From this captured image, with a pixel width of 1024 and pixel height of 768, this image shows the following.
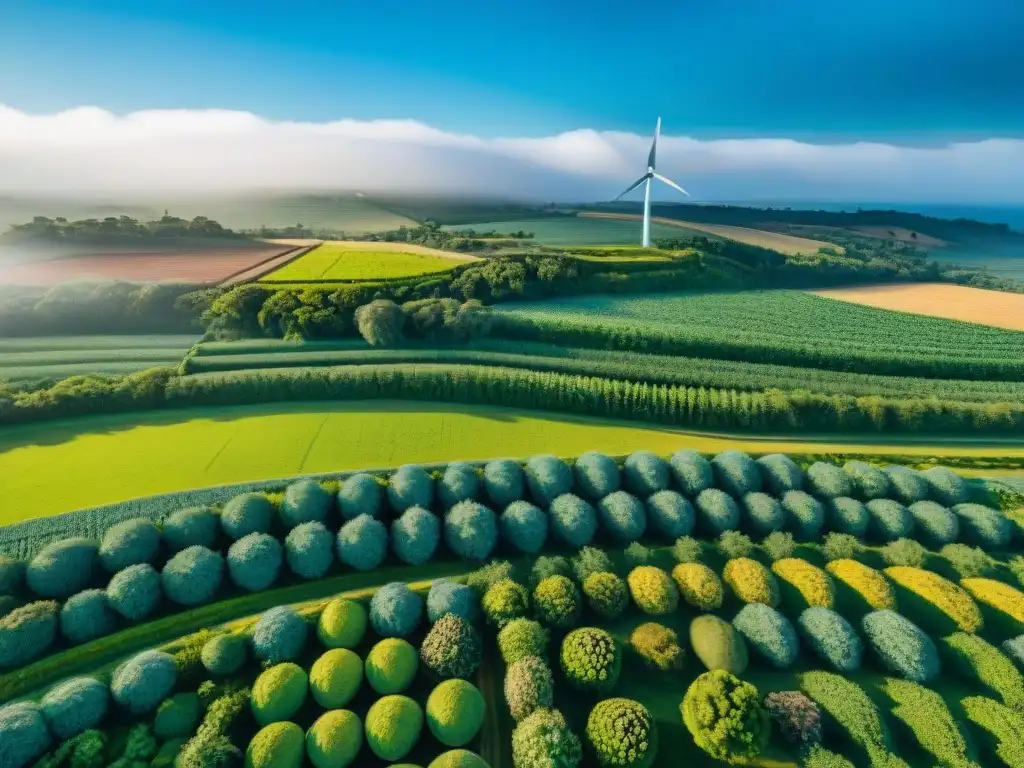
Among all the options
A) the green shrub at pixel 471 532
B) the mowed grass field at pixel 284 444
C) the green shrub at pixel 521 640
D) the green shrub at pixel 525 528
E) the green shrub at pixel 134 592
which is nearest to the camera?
the green shrub at pixel 521 640

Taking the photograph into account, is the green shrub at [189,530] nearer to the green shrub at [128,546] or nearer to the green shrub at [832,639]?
the green shrub at [128,546]

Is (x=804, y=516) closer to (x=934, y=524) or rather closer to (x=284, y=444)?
(x=934, y=524)

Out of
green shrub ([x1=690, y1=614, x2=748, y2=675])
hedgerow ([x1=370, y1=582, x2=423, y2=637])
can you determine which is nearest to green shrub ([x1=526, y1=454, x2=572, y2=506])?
hedgerow ([x1=370, y1=582, x2=423, y2=637])

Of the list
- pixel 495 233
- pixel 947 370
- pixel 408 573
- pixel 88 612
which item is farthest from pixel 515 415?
pixel 947 370

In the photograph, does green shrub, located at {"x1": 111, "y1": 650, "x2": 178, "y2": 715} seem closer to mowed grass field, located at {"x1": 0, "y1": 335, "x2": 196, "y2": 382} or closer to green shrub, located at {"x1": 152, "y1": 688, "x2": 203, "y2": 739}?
green shrub, located at {"x1": 152, "y1": 688, "x2": 203, "y2": 739}

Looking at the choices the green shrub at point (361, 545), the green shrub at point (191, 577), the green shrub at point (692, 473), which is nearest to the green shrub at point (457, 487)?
the green shrub at point (361, 545)

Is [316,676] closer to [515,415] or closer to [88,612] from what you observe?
[88,612]
